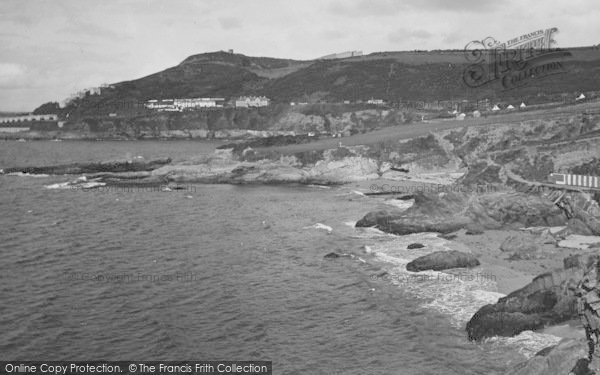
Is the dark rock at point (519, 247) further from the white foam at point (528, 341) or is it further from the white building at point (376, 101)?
the white building at point (376, 101)

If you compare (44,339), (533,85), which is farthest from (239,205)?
(533,85)

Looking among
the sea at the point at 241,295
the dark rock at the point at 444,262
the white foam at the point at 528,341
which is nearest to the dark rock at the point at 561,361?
the sea at the point at 241,295

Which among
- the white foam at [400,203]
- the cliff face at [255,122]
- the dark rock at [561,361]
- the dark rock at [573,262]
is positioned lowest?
the white foam at [400,203]

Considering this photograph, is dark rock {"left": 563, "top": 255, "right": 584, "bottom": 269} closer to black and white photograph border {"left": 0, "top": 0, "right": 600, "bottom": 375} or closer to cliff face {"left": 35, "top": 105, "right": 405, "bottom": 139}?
black and white photograph border {"left": 0, "top": 0, "right": 600, "bottom": 375}

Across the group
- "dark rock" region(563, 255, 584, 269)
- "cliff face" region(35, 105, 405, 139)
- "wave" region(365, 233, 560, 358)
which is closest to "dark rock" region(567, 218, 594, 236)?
"wave" region(365, 233, 560, 358)

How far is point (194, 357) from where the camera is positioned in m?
25.2

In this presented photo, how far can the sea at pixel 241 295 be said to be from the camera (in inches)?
997

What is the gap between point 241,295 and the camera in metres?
33.4

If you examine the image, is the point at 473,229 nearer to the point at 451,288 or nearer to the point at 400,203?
the point at 451,288

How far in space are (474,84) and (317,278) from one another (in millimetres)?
133696

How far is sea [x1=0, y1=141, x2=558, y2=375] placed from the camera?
83.1ft

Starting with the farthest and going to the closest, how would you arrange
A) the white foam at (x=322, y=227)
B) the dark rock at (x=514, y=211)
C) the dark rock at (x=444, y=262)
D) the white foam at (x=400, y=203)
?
the white foam at (x=400, y=203), the white foam at (x=322, y=227), the dark rock at (x=514, y=211), the dark rock at (x=444, y=262)

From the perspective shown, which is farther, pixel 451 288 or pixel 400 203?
pixel 400 203

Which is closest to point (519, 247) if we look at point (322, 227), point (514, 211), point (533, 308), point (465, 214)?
point (514, 211)
